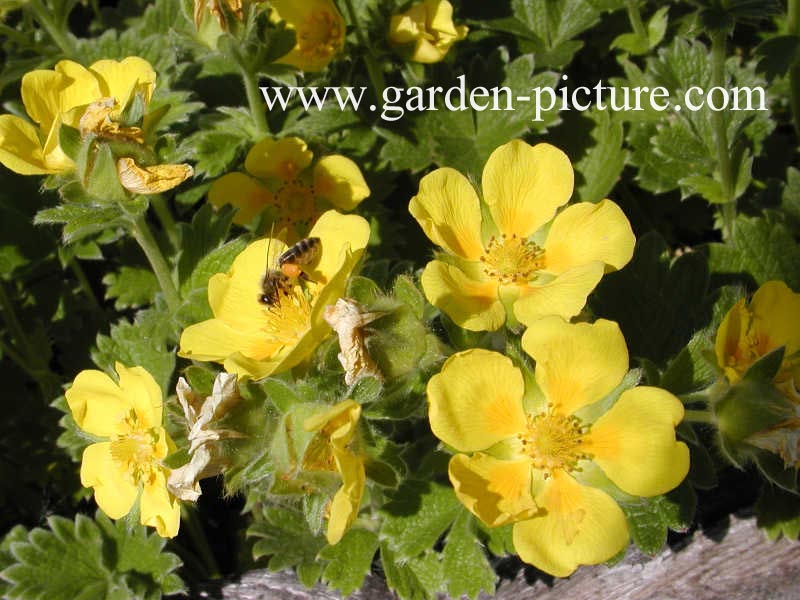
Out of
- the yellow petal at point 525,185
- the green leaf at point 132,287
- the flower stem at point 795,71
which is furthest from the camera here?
the green leaf at point 132,287

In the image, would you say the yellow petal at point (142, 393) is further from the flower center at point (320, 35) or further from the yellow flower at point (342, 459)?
the flower center at point (320, 35)

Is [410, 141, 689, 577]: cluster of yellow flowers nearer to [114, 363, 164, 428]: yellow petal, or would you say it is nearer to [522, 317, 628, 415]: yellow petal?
[522, 317, 628, 415]: yellow petal

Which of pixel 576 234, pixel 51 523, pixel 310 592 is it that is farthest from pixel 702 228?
pixel 51 523

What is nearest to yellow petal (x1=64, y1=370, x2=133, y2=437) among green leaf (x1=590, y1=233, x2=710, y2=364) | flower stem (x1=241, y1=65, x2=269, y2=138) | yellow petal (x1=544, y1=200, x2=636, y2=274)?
flower stem (x1=241, y1=65, x2=269, y2=138)

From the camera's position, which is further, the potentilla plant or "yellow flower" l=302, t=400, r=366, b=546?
the potentilla plant

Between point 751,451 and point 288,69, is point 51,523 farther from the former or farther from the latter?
point 751,451

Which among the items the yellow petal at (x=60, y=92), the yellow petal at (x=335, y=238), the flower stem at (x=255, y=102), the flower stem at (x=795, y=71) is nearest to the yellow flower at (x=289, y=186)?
the flower stem at (x=255, y=102)

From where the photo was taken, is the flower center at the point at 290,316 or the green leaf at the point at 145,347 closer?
the flower center at the point at 290,316
